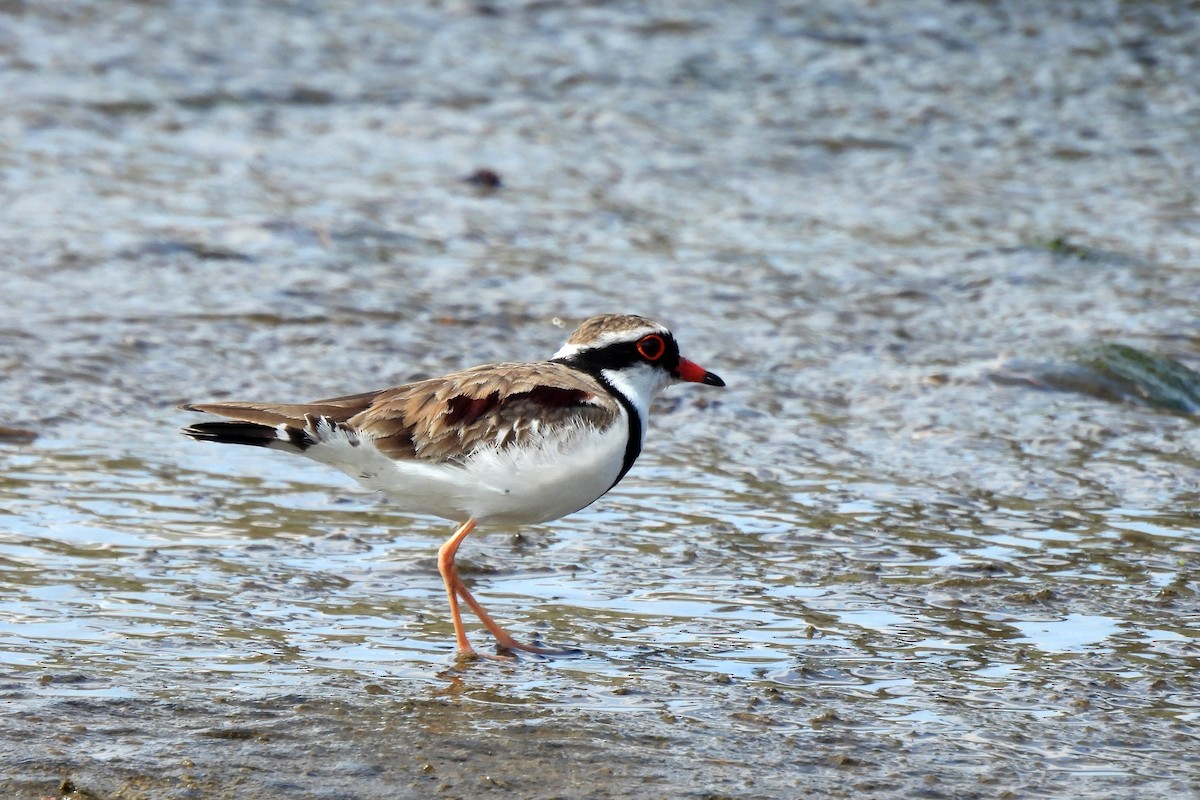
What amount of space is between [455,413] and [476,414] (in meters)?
0.07

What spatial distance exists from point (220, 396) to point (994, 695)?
13.4ft

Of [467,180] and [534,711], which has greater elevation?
[467,180]

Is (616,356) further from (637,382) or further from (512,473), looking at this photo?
(512,473)

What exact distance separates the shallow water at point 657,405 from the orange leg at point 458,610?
0.42 ft

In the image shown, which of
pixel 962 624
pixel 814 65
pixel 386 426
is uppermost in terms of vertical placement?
pixel 814 65

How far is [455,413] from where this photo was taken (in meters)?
5.46

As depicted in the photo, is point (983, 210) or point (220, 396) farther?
point (983, 210)

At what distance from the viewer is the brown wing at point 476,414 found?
5383 millimetres

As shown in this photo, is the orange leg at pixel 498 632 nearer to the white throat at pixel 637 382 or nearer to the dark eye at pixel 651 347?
the white throat at pixel 637 382

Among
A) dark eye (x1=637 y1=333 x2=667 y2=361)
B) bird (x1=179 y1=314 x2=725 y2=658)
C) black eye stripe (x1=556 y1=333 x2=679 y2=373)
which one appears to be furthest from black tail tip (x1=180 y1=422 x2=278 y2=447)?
dark eye (x1=637 y1=333 x2=667 y2=361)

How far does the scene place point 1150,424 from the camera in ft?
24.6

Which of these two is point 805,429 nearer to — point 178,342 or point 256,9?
point 178,342

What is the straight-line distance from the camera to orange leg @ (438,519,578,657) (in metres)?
5.27

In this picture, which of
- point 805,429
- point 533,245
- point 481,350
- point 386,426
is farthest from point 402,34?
point 386,426
